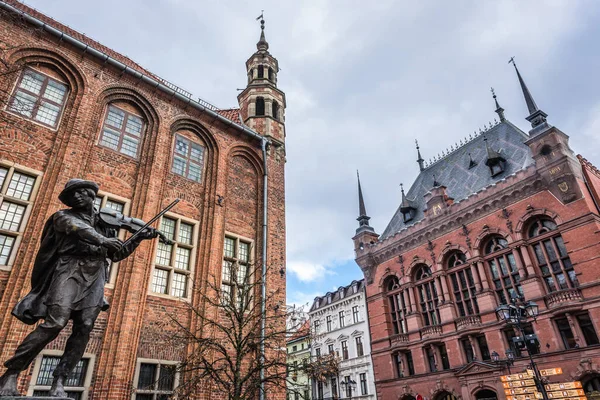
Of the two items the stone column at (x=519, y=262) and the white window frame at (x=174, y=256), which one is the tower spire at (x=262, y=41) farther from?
the stone column at (x=519, y=262)

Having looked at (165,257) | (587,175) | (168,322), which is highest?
(587,175)

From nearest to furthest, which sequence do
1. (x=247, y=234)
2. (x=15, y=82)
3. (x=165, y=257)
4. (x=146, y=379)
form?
1. (x=146, y=379)
2. (x=15, y=82)
3. (x=165, y=257)
4. (x=247, y=234)

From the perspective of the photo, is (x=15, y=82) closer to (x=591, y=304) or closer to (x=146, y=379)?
(x=146, y=379)

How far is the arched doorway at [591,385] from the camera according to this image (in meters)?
18.4

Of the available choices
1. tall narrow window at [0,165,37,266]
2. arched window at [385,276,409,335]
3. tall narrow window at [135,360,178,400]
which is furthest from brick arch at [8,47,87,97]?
arched window at [385,276,409,335]

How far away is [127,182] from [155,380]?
5593 mm

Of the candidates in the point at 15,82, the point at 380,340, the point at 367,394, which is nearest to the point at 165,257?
the point at 15,82

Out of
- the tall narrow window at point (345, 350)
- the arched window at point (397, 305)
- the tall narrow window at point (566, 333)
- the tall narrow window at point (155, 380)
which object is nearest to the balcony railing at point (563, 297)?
the tall narrow window at point (566, 333)

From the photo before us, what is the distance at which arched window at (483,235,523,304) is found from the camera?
23703 mm

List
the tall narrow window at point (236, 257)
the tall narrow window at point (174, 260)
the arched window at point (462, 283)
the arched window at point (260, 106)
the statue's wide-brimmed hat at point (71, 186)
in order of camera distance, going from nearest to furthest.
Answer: the statue's wide-brimmed hat at point (71, 186), the tall narrow window at point (174, 260), the tall narrow window at point (236, 257), the arched window at point (260, 106), the arched window at point (462, 283)

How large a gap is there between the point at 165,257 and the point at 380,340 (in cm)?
2339

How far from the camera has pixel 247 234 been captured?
13773mm

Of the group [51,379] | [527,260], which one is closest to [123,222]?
[51,379]

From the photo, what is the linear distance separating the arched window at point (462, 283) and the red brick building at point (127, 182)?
55.9 ft
